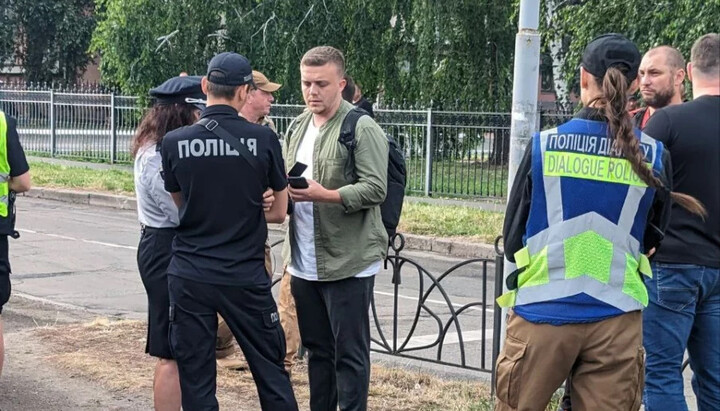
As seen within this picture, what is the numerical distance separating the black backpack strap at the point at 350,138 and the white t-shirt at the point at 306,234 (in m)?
0.16

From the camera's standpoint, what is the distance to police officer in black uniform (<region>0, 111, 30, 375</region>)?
17.5 feet

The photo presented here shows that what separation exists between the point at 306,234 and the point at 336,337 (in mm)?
495

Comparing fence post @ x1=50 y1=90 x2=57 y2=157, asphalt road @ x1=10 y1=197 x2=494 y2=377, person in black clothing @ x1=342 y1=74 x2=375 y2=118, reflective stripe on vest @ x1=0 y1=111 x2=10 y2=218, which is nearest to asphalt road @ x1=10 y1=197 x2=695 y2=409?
asphalt road @ x1=10 y1=197 x2=494 y2=377

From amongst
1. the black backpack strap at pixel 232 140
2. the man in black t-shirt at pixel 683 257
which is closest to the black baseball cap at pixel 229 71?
the black backpack strap at pixel 232 140

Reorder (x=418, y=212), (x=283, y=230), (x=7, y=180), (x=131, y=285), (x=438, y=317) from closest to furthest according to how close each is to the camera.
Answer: (x=7, y=180) < (x=438, y=317) < (x=131, y=285) < (x=283, y=230) < (x=418, y=212)

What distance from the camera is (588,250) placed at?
3588 millimetres

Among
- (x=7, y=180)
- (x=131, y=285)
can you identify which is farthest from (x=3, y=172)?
(x=131, y=285)

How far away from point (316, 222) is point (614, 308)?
1646 mm

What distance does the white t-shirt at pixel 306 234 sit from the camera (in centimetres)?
482

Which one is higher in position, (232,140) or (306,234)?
(232,140)

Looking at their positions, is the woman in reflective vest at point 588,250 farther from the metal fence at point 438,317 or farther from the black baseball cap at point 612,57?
the metal fence at point 438,317

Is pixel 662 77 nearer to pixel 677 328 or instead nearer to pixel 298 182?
pixel 677 328

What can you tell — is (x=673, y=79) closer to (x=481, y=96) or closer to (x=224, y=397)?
(x=224, y=397)

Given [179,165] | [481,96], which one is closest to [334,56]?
[179,165]
